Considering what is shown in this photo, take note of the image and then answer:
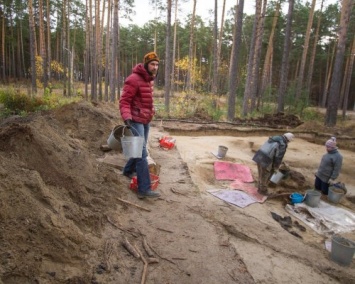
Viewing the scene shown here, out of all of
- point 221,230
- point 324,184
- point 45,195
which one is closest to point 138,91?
point 45,195

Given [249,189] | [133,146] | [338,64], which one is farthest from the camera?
[338,64]

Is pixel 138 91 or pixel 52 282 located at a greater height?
pixel 138 91

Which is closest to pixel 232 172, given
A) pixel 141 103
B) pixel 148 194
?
pixel 148 194

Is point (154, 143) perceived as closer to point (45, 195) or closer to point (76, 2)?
point (45, 195)

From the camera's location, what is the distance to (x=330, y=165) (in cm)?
621

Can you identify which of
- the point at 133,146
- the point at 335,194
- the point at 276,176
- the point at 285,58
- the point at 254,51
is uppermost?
the point at 254,51

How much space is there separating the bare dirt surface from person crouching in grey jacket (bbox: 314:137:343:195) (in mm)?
1672

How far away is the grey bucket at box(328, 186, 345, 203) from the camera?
6.19 meters

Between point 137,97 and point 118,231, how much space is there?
1.97 m

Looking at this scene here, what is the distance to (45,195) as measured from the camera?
2768mm

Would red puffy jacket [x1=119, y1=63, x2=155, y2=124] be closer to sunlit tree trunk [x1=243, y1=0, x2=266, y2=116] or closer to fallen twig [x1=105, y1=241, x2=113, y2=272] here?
fallen twig [x1=105, y1=241, x2=113, y2=272]

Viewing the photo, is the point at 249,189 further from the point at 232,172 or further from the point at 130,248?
the point at 130,248

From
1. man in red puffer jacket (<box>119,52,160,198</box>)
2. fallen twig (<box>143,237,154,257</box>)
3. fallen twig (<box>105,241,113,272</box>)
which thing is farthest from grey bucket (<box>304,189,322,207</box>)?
fallen twig (<box>105,241,113,272</box>)

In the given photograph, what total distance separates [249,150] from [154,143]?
3.41 m
